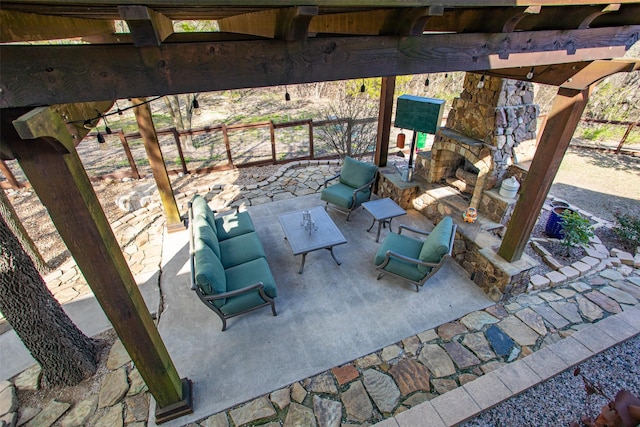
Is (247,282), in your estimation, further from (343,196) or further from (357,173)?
(357,173)

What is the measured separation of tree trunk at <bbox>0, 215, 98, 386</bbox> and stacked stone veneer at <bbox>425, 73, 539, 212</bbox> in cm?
520

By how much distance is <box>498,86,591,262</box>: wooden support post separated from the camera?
9.47ft

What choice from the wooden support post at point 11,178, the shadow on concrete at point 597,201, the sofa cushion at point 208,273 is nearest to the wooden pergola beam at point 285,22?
the sofa cushion at point 208,273

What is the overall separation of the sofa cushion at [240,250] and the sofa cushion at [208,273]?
0.45 m

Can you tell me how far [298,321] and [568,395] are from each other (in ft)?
8.67

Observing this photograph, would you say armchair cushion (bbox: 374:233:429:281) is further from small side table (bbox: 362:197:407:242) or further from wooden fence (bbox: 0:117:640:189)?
wooden fence (bbox: 0:117:640:189)

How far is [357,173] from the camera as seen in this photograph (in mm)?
5367

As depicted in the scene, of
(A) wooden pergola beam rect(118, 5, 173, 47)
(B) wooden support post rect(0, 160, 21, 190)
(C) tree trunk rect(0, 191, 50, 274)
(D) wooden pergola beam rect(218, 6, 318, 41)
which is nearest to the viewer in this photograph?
(A) wooden pergola beam rect(118, 5, 173, 47)

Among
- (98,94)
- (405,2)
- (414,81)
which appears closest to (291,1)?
(405,2)

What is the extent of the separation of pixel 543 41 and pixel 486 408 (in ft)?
10.2

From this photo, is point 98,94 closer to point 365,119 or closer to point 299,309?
point 299,309

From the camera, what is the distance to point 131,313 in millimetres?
2104

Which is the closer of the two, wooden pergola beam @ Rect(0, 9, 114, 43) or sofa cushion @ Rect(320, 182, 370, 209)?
wooden pergola beam @ Rect(0, 9, 114, 43)

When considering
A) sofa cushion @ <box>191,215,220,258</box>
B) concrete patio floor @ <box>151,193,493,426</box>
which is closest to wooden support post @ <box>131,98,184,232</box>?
concrete patio floor @ <box>151,193,493,426</box>
